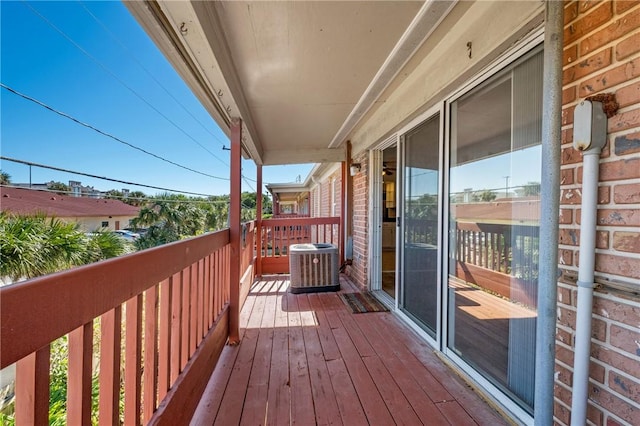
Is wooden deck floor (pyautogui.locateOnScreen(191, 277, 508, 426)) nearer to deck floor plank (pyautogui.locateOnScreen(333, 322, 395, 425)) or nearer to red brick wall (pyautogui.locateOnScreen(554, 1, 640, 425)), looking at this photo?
deck floor plank (pyautogui.locateOnScreen(333, 322, 395, 425))

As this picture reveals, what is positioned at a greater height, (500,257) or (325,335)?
(500,257)

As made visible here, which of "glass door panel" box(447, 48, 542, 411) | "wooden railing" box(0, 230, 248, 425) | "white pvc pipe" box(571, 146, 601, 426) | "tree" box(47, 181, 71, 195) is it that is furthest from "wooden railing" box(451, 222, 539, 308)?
"tree" box(47, 181, 71, 195)

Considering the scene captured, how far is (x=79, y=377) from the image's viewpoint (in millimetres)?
909

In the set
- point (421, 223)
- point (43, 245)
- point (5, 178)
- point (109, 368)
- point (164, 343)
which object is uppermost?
point (5, 178)

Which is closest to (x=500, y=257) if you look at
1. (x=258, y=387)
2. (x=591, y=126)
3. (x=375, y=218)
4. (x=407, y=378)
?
(x=591, y=126)

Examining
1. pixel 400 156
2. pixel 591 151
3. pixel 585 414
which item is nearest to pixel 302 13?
pixel 591 151

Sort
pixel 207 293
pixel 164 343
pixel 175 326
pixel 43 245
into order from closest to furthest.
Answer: pixel 164 343
pixel 175 326
pixel 207 293
pixel 43 245

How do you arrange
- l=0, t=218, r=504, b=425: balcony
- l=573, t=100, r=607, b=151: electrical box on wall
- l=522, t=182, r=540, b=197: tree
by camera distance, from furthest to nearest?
l=522, t=182, r=540, b=197: tree
l=573, t=100, r=607, b=151: electrical box on wall
l=0, t=218, r=504, b=425: balcony

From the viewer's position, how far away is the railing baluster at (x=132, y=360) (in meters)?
1.22

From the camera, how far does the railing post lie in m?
2.69

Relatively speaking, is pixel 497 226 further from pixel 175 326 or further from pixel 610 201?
pixel 175 326

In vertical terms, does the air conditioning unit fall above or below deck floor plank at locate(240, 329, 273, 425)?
above

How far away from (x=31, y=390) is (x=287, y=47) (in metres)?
1.98

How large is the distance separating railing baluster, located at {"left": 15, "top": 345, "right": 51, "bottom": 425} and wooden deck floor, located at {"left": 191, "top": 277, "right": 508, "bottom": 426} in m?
1.13
